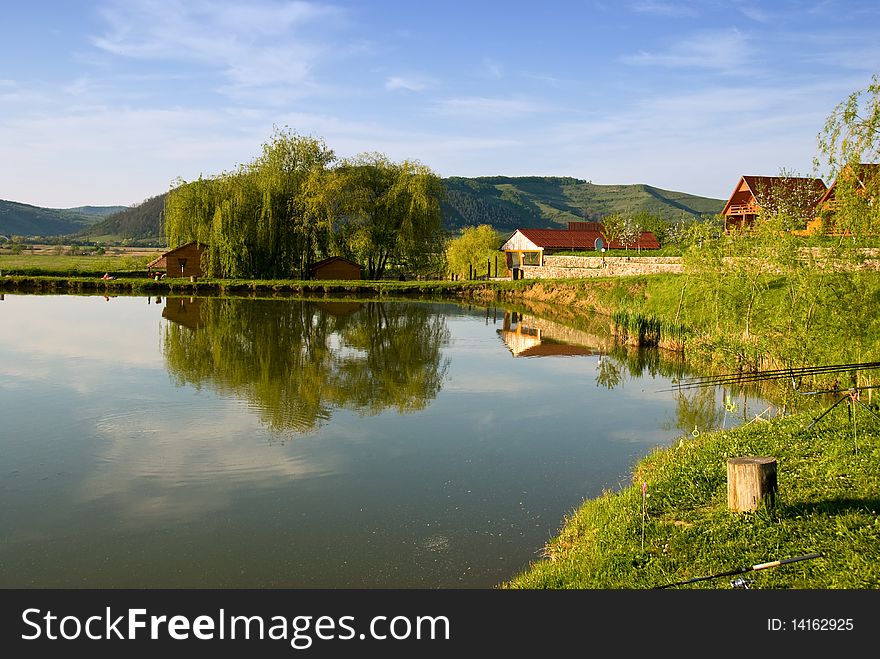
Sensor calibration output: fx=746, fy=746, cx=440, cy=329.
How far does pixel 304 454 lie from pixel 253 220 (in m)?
45.0

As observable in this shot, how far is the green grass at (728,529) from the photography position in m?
6.82

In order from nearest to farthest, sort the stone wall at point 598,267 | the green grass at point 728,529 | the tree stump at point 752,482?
1. the green grass at point 728,529
2. the tree stump at point 752,482
3. the stone wall at point 598,267

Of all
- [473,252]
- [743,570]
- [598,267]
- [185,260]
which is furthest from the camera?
[473,252]

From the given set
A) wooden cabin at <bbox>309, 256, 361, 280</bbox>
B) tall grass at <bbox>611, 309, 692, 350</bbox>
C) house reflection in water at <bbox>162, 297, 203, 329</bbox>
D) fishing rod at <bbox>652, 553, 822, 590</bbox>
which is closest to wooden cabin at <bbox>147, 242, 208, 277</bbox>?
wooden cabin at <bbox>309, 256, 361, 280</bbox>

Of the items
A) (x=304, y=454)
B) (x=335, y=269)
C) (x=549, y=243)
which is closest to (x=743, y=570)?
(x=304, y=454)

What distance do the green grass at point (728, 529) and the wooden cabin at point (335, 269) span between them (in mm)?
49437

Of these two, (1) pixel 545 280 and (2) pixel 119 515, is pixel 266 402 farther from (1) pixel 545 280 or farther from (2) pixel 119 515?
(1) pixel 545 280

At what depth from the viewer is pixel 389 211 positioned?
59188 mm

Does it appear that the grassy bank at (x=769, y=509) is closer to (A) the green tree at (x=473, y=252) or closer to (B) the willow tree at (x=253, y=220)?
(B) the willow tree at (x=253, y=220)

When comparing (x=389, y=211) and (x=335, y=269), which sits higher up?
(x=389, y=211)

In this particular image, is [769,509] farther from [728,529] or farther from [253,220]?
[253,220]

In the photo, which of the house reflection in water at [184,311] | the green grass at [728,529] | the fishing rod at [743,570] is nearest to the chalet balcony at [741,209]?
the house reflection in water at [184,311]
